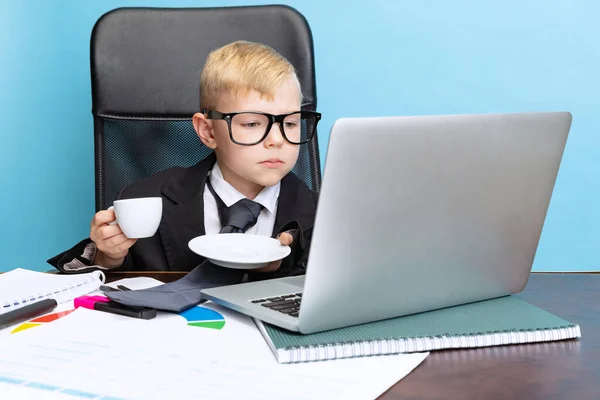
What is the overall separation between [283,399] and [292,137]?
72cm

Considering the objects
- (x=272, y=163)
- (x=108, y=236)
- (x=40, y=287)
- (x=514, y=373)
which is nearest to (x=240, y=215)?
(x=272, y=163)

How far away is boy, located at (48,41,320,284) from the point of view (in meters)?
1.21

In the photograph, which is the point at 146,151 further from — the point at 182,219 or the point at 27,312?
the point at 27,312

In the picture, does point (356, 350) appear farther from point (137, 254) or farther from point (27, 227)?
point (27, 227)

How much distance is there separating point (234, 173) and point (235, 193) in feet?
0.14

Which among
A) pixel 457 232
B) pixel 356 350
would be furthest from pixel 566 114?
pixel 356 350

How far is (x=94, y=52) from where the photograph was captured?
56.9 inches

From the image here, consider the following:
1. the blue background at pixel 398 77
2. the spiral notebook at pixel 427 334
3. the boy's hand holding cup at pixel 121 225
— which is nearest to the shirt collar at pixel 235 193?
the boy's hand holding cup at pixel 121 225

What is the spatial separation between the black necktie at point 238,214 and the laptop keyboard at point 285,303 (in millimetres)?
348

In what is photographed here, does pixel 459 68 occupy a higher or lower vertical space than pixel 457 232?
higher

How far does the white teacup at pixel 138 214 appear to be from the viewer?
0.93 meters

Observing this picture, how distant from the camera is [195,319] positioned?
77cm

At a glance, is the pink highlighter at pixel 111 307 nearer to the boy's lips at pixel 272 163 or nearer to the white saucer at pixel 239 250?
the white saucer at pixel 239 250

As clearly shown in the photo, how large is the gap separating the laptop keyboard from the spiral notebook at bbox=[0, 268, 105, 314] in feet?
0.85
